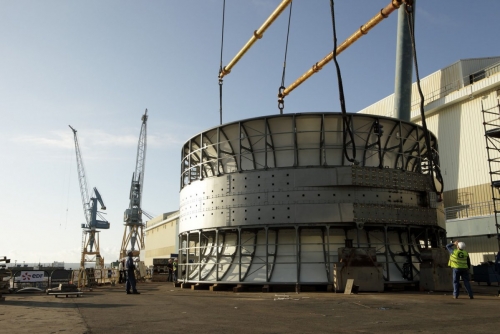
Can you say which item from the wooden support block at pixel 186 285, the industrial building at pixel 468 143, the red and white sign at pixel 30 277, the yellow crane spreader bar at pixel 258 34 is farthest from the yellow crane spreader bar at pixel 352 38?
the red and white sign at pixel 30 277

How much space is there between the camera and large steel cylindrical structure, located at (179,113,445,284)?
1905 centimetres

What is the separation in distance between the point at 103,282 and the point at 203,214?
45.3 ft

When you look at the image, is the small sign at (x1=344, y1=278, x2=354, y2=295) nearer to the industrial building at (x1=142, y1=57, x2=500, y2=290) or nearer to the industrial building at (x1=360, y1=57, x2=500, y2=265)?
the industrial building at (x1=142, y1=57, x2=500, y2=290)

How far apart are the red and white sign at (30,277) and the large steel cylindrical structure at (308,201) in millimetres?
8557

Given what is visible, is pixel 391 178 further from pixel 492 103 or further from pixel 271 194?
pixel 492 103

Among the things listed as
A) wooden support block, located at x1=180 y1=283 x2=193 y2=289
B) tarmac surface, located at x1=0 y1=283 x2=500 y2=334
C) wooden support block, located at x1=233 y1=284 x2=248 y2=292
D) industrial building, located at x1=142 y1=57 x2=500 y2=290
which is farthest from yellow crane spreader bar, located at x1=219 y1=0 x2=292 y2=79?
tarmac surface, located at x1=0 y1=283 x2=500 y2=334

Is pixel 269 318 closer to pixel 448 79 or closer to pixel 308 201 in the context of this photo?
pixel 308 201

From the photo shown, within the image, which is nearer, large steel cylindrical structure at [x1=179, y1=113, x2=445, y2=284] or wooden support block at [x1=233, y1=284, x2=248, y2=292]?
wooden support block at [x1=233, y1=284, x2=248, y2=292]

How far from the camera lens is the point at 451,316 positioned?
945cm

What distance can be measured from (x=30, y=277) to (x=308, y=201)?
1591 centimetres

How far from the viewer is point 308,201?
1920cm

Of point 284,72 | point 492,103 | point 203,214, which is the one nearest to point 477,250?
point 492,103

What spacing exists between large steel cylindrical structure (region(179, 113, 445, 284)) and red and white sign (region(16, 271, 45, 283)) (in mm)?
8557

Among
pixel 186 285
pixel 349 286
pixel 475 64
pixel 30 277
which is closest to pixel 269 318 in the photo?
pixel 349 286
